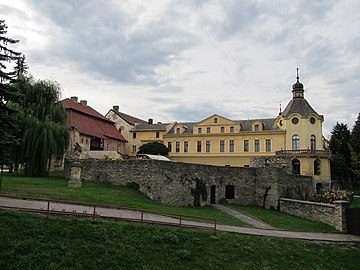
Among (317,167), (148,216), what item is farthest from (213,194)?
(317,167)

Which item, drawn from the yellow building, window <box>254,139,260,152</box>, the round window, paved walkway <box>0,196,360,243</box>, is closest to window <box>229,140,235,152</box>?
the yellow building

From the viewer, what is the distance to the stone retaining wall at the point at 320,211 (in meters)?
19.9

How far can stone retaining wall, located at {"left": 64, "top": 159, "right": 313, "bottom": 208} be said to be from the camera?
23.2m

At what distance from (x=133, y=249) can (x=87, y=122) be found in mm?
30829

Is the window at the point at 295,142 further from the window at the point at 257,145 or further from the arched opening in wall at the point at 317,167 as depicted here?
the window at the point at 257,145

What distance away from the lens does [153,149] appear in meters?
47.4

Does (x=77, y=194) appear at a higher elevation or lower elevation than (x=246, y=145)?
lower

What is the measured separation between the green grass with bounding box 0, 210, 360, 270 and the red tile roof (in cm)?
2542

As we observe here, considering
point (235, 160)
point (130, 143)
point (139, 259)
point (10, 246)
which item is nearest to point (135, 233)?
point (139, 259)

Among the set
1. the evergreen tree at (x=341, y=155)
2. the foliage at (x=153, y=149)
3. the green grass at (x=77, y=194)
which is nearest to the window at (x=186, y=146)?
the foliage at (x=153, y=149)

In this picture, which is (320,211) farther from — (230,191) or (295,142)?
(295,142)

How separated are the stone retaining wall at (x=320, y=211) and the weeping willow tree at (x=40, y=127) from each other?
17745 mm

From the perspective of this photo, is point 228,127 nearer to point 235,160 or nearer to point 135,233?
point 235,160

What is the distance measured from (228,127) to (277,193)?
20063 millimetres
